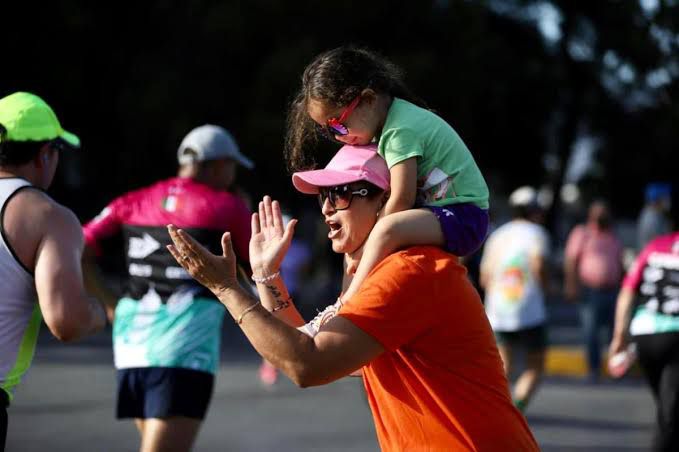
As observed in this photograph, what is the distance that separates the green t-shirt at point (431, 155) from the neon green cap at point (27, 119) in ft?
4.17

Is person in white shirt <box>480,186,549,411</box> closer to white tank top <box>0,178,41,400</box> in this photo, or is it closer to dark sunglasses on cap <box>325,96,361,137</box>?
white tank top <box>0,178,41,400</box>

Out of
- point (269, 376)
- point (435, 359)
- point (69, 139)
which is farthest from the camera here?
point (269, 376)

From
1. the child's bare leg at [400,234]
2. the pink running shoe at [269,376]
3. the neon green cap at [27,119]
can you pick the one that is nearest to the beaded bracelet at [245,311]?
the child's bare leg at [400,234]

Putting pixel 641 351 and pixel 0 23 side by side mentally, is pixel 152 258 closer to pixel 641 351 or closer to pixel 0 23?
pixel 641 351

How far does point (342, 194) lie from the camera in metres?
2.99

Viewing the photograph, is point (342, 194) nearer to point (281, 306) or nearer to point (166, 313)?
point (281, 306)

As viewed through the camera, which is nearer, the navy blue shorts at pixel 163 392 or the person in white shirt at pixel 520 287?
the navy blue shorts at pixel 163 392

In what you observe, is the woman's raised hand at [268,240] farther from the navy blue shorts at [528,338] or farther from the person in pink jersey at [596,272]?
the person in pink jersey at [596,272]

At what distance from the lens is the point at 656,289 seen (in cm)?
625

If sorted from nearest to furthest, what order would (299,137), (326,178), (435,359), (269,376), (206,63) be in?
(435,359) < (326,178) < (299,137) < (269,376) < (206,63)

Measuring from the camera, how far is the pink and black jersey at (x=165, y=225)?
17.1 ft

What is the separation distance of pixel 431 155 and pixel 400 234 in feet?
1.10

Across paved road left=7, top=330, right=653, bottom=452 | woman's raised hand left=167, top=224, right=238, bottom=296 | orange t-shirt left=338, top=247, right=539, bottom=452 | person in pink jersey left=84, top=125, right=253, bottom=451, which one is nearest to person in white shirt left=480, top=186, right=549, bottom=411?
paved road left=7, top=330, right=653, bottom=452

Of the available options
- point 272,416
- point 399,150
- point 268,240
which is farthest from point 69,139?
point 272,416
